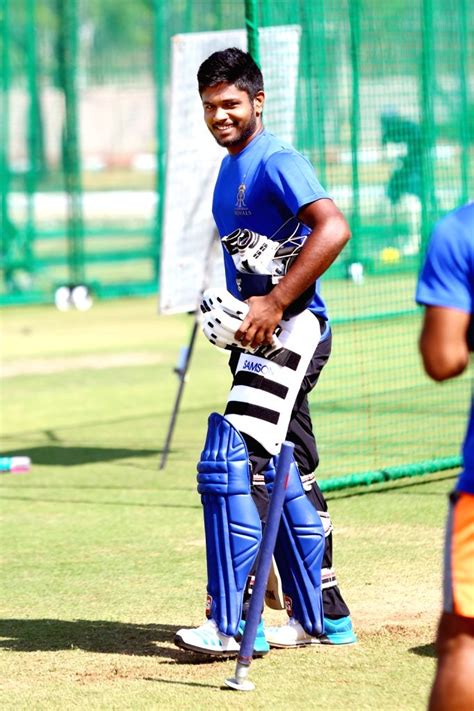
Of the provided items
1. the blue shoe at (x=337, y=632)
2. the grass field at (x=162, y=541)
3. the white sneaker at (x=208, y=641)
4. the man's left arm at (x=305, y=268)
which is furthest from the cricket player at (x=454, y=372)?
the blue shoe at (x=337, y=632)

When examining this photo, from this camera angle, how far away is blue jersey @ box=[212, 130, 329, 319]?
4965 millimetres

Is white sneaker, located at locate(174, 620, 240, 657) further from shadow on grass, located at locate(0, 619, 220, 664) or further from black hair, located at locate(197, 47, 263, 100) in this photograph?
black hair, located at locate(197, 47, 263, 100)

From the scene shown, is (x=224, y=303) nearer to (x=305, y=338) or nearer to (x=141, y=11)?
(x=305, y=338)

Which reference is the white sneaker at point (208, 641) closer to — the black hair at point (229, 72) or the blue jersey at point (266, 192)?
the blue jersey at point (266, 192)

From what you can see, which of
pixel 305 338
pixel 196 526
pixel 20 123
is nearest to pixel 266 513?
pixel 305 338

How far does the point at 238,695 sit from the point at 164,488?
12.8ft

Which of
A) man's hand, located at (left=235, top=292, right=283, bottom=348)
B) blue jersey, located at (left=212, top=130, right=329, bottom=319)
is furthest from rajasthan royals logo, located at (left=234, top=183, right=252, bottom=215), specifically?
man's hand, located at (left=235, top=292, right=283, bottom=348)

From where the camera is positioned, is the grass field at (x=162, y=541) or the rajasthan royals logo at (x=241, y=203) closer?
the grass field at (x=162, y=541)

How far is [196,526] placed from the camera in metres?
7.49

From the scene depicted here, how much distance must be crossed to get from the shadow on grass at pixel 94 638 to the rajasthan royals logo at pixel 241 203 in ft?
5.39

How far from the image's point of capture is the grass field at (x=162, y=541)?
4.87 meters

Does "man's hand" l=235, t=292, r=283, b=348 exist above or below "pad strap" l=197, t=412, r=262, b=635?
above

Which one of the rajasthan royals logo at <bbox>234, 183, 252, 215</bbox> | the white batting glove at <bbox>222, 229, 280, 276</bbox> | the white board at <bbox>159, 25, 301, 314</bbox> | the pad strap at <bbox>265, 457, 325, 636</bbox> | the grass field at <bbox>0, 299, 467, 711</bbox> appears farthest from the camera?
the white board at <bbox>159, 25, 301, 314</bbox>

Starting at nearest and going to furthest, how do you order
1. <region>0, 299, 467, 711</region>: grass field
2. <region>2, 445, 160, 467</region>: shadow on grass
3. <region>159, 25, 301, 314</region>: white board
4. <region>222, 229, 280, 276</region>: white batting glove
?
<region>0, 299, 467, 711</region>: grass field, <region>222, 229, 280, 276</region>: white batting glove, <region>159, 25, 301, 314</region>: white board, <region>2, 445, 160, 467</region>: shadow on grass
